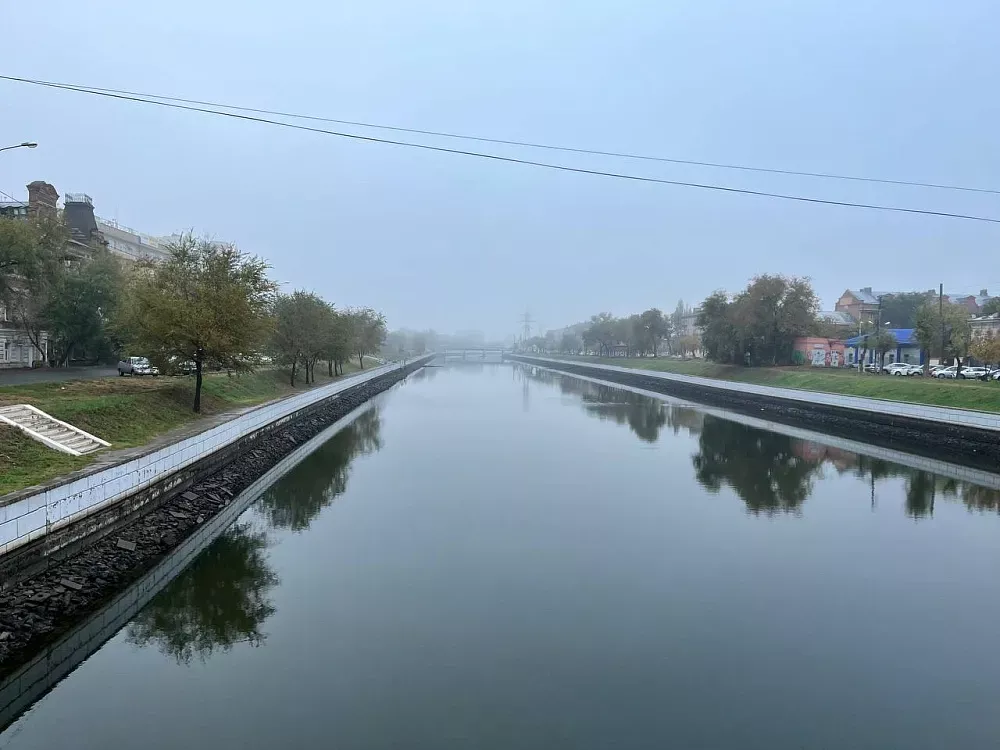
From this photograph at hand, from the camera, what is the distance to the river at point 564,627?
766cm

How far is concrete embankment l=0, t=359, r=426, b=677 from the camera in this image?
927 centimetres

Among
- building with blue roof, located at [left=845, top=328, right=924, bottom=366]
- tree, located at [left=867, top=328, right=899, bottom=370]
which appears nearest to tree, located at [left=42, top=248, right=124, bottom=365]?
tree, located at [left=867, top=328, right=899, bottom=370]

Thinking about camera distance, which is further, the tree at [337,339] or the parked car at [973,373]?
the tree at [337,339]

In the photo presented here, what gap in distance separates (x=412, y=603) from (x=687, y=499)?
32.8 ft

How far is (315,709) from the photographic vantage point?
26.2ft

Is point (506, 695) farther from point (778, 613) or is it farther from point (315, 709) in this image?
point (778, 613)

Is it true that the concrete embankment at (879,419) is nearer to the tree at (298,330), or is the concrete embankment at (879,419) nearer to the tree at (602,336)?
the tree at (298,330)

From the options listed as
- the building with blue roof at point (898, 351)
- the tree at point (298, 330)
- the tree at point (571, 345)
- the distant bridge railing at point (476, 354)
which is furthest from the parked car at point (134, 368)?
the distant bridge railing at point (476, 354)

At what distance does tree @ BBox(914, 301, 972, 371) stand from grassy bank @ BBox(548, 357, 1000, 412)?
4.28 meters

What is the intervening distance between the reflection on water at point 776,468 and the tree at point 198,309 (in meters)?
15.9

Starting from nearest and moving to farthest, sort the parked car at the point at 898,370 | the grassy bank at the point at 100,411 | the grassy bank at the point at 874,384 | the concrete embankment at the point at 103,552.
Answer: the concrete embankment at the point at 103,552
the grassy bank at the point at 100,411
the grassy bank at the point at 874,384
the parked car at the point at 898,370

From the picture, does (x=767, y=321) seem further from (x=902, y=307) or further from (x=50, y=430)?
(x=50, y=430)

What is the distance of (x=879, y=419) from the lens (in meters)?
30.3

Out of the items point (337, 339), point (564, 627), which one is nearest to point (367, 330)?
point (337, 339)
